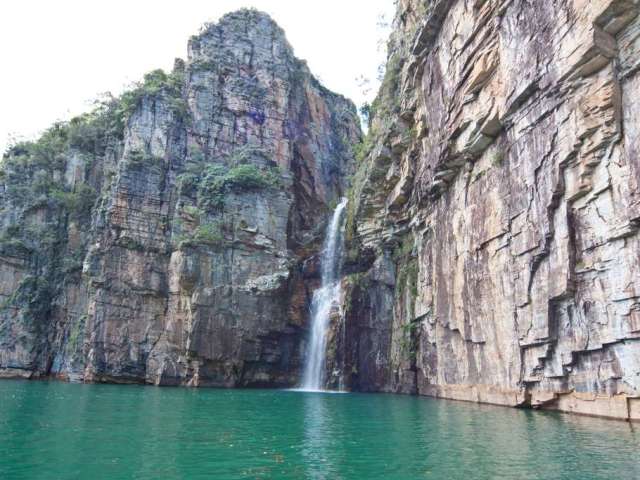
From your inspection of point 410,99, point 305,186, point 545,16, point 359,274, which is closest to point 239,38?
point 305,186

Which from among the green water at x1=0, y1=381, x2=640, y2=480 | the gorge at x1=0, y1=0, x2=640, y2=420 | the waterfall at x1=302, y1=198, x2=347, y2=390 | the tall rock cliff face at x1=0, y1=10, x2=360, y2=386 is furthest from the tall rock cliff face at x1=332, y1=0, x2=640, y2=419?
the tall rock cliff face at x1=0, y1=10, x2=360, y2=386

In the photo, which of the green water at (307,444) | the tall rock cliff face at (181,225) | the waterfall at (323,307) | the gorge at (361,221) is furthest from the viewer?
the tall rock cliff face at (181,225)

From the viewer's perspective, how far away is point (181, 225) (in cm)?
3916

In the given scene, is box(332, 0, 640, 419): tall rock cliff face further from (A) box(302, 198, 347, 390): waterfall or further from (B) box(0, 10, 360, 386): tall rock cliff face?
(B) box(0, 10, 360, 386): tall rock cliff face

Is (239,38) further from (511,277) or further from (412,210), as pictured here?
(511,277)

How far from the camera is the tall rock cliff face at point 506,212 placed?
15.7 metres

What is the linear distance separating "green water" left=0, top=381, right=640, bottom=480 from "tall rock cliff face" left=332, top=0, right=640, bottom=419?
2.80m

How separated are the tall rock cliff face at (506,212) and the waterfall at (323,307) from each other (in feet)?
5.56

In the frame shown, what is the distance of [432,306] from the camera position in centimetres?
2839

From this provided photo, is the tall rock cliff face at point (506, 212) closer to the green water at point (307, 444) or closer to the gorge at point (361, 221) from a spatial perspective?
the gorge at point (361, 221)

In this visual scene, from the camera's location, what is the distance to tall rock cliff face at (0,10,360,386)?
37.0 m

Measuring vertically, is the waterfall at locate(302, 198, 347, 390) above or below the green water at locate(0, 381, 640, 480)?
above

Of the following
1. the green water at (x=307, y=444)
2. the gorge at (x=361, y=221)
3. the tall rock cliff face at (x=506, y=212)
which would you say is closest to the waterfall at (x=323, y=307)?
the gorge at (x=361, y=221)

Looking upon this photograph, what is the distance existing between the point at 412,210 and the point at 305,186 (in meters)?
17.3
